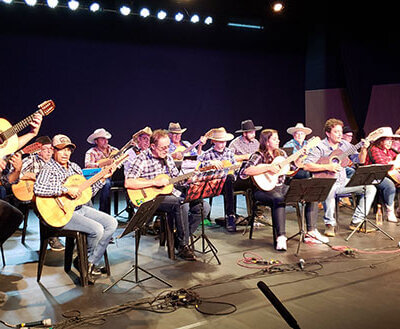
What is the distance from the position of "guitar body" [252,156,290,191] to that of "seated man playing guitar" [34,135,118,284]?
7.17 ft

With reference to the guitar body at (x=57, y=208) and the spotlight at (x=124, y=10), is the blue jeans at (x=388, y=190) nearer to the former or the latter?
the guitar body at (x=57, y=208)

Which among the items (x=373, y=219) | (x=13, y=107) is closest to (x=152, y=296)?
(x=373, y=219)

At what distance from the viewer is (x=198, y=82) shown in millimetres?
12875

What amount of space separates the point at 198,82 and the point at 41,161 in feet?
21.9

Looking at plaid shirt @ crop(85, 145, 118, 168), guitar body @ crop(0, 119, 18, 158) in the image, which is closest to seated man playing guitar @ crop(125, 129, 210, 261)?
guitar body @ crop(0, 119, 18, 158)

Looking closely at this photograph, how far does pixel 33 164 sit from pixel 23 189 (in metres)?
0.39

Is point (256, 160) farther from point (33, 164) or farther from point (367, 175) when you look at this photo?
point (33, 164)

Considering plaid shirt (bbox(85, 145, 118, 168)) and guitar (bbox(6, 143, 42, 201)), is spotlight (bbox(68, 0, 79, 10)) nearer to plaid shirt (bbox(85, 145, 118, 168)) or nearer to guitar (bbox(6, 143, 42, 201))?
plaid shirt (bbox(85, 145, 118, 168))

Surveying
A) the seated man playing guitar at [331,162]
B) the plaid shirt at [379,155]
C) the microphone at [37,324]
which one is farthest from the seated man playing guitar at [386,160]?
the microphone at [37,324]

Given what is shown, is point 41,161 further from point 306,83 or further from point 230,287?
point 306,83

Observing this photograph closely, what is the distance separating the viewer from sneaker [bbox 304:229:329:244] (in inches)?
263

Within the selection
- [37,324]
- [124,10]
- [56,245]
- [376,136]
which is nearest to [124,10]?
[124,10]

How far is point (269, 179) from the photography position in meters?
6.72

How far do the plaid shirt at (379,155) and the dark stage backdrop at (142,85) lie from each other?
5.62 meters
